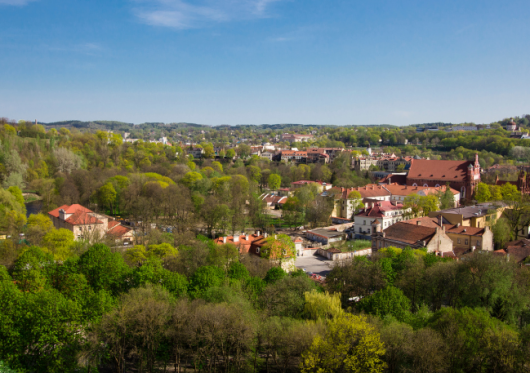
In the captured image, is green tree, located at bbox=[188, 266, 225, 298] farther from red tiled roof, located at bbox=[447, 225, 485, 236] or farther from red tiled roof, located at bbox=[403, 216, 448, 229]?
red tiled roof, located at bbox=[447, 225, 485, 236]

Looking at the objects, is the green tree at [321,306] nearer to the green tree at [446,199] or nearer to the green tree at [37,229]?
the green tree at [37,229]

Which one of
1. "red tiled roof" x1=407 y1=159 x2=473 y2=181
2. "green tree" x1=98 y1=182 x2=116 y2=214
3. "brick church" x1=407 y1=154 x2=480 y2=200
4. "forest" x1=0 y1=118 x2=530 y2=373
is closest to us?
"forest" x1=0 y1=118 x2=530 y2=373

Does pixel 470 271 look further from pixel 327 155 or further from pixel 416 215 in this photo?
pixel 327 155

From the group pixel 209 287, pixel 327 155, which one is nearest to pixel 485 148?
pixel 327 155

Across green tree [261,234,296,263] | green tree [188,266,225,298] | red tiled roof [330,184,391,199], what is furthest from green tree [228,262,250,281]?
red tiled roof [330,184,391,199]

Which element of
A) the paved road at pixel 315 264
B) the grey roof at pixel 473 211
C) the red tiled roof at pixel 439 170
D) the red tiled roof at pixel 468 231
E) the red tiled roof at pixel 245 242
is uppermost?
the red tiled roof at pixel 439 170

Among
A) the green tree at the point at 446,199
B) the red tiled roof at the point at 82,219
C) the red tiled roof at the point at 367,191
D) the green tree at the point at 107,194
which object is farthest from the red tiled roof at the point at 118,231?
the green tree at the point at 446,199
